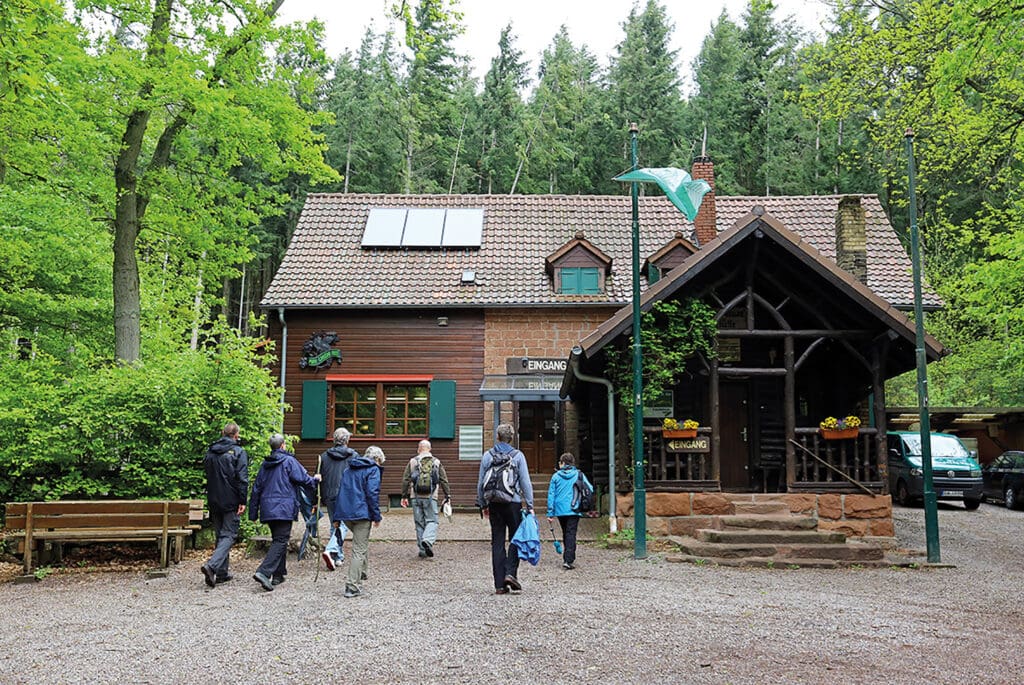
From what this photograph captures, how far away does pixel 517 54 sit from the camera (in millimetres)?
41156

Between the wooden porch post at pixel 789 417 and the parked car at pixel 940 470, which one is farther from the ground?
the wooden porch post at pixel 789 417

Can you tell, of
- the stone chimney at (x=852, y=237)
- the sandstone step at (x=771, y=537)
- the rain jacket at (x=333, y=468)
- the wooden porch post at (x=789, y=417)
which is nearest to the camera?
the rain jacket at (x=333, y=468)

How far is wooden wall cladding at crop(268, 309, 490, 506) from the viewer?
19.8 m

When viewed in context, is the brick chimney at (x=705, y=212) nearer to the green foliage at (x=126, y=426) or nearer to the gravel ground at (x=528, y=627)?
the gravel ground at (x=528, y=627)

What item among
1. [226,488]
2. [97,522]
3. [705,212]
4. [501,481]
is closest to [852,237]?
[705,212]

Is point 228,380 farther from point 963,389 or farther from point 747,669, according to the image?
point 963,389

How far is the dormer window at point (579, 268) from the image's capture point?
20156 mm

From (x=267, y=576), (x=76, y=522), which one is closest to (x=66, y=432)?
(x=76, y=522)

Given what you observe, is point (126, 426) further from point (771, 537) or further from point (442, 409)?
A: point (442, 409)

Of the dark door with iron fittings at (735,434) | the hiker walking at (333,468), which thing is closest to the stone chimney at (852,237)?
the dark door with iron fittings at (735,434)

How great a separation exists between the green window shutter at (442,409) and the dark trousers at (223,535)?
10.2 m

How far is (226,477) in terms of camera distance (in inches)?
369

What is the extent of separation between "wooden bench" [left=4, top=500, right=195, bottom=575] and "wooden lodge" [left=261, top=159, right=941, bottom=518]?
6736mm

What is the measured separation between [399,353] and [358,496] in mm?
11331
